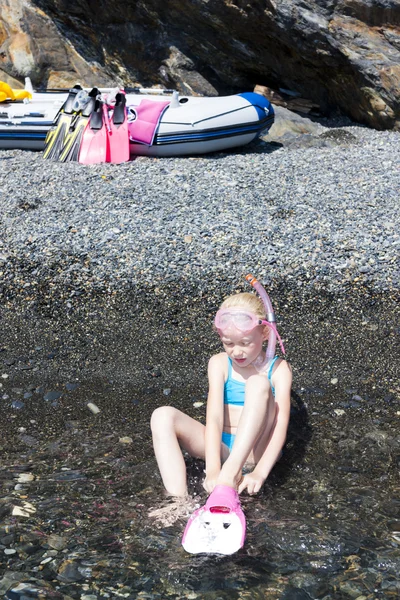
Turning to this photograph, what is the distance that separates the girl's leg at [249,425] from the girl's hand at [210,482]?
0.28ft

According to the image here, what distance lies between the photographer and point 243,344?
402 centimetres

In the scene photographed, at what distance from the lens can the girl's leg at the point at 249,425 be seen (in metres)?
3.70

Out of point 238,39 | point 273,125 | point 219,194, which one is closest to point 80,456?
point 219,194

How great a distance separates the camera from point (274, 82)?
12359mm

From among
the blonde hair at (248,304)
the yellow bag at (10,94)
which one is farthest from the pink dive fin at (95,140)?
the blonde hair at (248,304)

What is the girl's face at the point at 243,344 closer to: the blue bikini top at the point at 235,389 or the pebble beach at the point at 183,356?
the blue bikini top at the point at 235,389

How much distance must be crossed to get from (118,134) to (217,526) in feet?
23.9

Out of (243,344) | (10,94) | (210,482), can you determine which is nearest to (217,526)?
(210,482)

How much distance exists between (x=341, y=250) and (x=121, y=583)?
4.51m

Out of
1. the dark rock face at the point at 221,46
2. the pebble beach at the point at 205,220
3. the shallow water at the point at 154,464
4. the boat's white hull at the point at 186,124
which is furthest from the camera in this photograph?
the dark rock face at the point at 221,46

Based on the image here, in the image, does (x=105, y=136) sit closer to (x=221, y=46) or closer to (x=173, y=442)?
(x=221, y=46)

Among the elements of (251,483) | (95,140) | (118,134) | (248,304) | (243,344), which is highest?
(248,304)

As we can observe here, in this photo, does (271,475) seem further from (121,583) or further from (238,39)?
(238,39)

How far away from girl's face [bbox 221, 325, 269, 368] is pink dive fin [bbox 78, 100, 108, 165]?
240 inches
